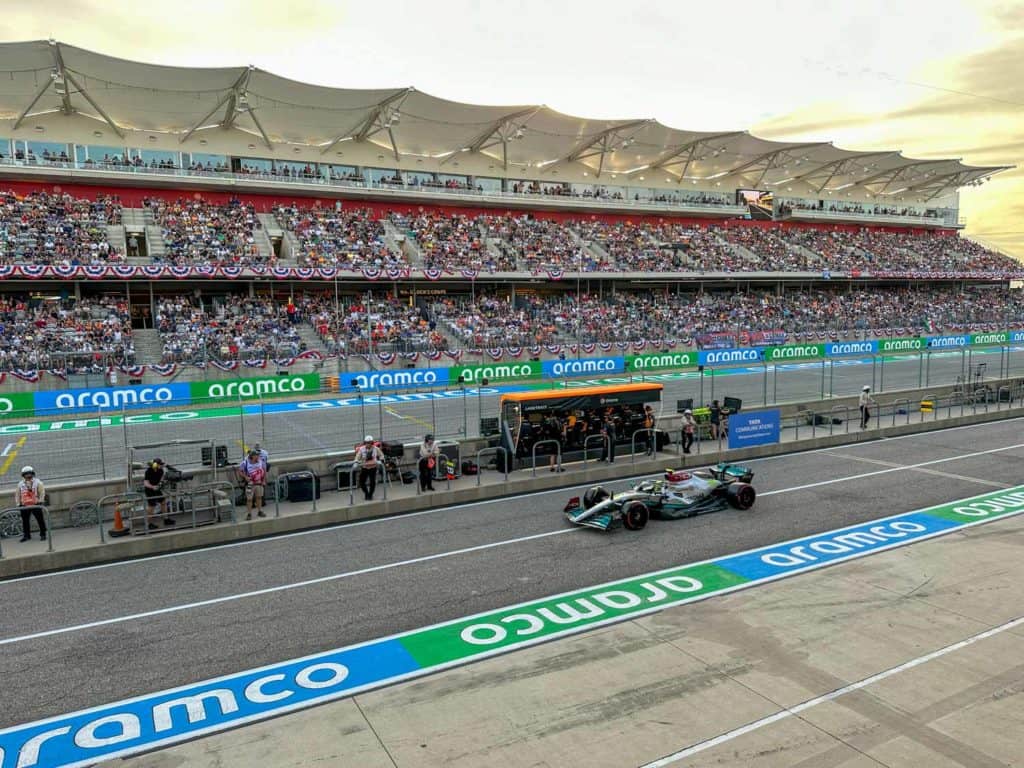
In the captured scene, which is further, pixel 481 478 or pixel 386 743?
pixel 481 478

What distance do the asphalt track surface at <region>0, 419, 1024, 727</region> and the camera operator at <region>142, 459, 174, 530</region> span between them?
98 centimetres

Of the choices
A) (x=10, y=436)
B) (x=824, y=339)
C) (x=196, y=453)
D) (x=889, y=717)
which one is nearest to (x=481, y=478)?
(x=196, y=453)

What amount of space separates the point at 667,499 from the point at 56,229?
36.7m

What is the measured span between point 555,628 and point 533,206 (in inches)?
1938

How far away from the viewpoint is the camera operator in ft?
42.9

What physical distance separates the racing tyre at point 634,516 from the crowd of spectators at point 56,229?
3292 centimetres

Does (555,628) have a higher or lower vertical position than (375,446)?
lower

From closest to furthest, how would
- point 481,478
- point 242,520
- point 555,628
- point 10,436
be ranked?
point 555,628, point 242,520, point 481,478, point 10,436

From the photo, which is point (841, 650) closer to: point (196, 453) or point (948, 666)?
point (948, 666)

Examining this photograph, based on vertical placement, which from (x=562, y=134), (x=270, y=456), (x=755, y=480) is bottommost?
(x=755, y=480)

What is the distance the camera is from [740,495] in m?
14.7

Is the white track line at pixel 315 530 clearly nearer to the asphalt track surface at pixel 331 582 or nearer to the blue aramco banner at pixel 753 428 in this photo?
the asphalt track surface at pixel 331 582

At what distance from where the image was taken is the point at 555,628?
30.8 ft

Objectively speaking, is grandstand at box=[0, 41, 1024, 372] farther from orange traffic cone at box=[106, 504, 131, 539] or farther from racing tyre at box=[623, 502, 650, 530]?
racing tyre at box=[623, 502, 650, 530]
